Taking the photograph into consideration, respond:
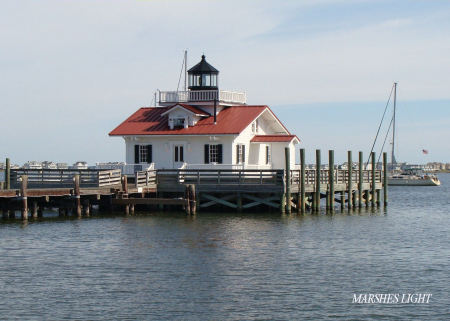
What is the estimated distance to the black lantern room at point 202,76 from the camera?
49.4 metres

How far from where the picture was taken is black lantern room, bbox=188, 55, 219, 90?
162 ft

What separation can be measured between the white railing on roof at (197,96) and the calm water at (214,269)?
11.7 meters

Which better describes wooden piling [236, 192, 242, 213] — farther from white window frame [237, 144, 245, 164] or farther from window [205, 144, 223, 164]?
white window frame [237, 144, 245, 164]

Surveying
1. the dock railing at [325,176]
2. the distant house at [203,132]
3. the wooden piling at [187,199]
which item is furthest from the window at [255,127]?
the wooden piling at [187,199]

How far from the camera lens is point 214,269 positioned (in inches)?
1004

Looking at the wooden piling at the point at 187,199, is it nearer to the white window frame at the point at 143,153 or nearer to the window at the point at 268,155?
the white window frame at the point at 143,153

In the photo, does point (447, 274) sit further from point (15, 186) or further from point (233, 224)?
point (15, 186)

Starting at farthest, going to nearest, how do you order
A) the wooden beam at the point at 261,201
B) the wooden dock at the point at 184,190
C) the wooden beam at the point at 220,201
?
the wooden beam at the point at 220,201, the wooden beam at the point at 261,201, the wooden dock at the point at 184,190

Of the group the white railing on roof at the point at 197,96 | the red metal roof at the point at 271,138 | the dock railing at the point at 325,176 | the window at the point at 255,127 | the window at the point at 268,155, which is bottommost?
the dock railing at the point at 325,176

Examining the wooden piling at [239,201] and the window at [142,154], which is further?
the window at [142,154]

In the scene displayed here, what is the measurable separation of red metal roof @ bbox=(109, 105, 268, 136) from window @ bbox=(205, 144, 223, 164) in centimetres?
90

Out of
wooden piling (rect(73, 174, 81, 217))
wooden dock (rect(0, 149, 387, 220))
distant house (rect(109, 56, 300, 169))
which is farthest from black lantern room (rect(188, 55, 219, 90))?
wooden piling (rect(73, 174, 81, 217))

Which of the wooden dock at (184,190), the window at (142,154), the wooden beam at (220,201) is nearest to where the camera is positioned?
the wooden dock at (184,190)

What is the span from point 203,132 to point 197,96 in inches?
145
